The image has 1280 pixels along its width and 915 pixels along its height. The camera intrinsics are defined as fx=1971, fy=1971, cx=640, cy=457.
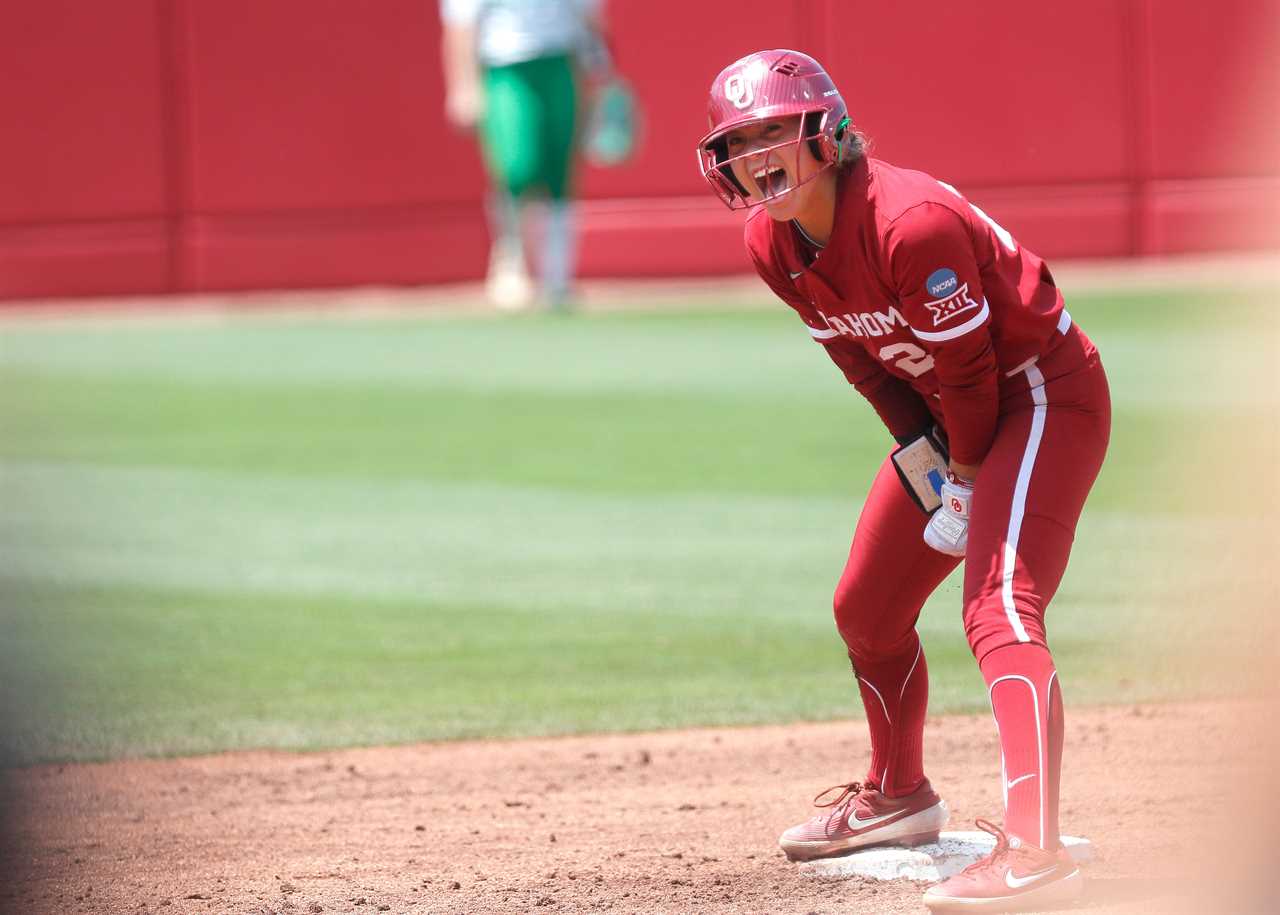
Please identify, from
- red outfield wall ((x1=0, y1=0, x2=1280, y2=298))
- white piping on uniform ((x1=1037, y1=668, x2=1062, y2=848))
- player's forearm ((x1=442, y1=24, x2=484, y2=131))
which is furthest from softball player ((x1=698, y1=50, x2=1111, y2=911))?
red outfield wall ((x1=0, y1=0, x2=1280, y2=298))

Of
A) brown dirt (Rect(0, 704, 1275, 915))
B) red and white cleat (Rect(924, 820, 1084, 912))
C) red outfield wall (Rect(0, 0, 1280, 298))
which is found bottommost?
brown dirt (Rect(0, 704, 1275, 915))

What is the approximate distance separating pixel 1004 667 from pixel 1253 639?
10.2ft

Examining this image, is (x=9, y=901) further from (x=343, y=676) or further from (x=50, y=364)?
(x=50, y=364)

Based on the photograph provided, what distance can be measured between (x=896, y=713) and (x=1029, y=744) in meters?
0.72

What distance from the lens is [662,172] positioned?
16688 mm

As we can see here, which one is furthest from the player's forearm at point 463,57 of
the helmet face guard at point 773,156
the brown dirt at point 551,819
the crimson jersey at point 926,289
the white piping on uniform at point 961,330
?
the white piping on uniform at point 961,330

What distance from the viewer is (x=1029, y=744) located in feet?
11.9

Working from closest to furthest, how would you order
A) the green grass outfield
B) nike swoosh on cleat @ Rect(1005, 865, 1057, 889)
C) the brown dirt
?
nike swoosh on cleat @ Rect(1005, 865, 1057, 889) → the brown dirt → the green grass outfield

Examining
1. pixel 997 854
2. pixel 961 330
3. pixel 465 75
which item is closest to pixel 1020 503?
pixel 961 330

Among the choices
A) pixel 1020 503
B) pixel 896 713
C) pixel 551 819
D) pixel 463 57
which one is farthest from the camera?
pixel 463 57

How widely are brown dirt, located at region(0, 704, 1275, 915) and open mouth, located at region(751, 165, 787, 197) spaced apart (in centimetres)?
131

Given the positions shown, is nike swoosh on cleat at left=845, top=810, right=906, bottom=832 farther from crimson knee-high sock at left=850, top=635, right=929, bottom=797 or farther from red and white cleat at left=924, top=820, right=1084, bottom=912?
red and white cleat at left=924, top=820, right=1084, bottom=912

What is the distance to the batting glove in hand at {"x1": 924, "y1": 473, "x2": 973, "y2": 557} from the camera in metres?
3.93

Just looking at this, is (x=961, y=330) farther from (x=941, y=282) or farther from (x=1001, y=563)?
(x=1001, y=563)
